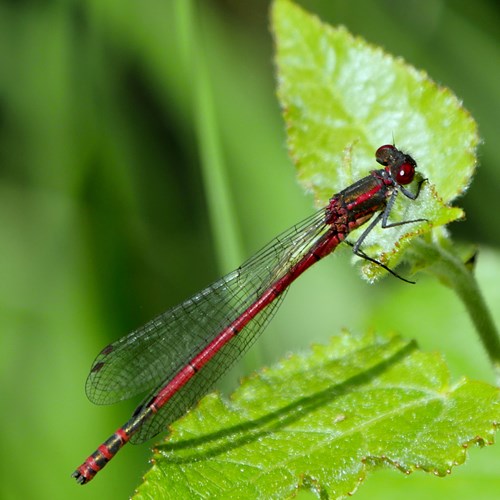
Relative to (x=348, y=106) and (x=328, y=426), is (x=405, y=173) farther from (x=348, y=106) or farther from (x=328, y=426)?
(x=328, y=426)

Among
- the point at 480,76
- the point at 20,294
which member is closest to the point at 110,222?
the point at 20,294

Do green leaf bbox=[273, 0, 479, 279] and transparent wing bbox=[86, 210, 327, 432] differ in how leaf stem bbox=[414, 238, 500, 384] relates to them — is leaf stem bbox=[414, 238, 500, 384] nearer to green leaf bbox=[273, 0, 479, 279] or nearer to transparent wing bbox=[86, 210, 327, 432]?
green leaf bbox=[273, 0, 479, 279]

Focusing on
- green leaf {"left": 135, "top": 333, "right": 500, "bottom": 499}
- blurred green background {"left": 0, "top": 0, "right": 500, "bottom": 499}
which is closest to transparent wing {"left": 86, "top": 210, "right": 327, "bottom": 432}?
blurred green background {"left": 0, "top": 0, "right": 500, "bottom": 499}

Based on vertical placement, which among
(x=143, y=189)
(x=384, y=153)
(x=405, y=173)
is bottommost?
(x=405, y=173)

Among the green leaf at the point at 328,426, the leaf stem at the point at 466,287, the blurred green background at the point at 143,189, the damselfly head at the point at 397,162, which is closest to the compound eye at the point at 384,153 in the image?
the damselfly head at the point at 397,162

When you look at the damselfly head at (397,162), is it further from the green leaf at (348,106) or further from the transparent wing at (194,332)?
the transparent wing at (194,332)

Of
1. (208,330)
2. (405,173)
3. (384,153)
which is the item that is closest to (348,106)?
(384,153)
